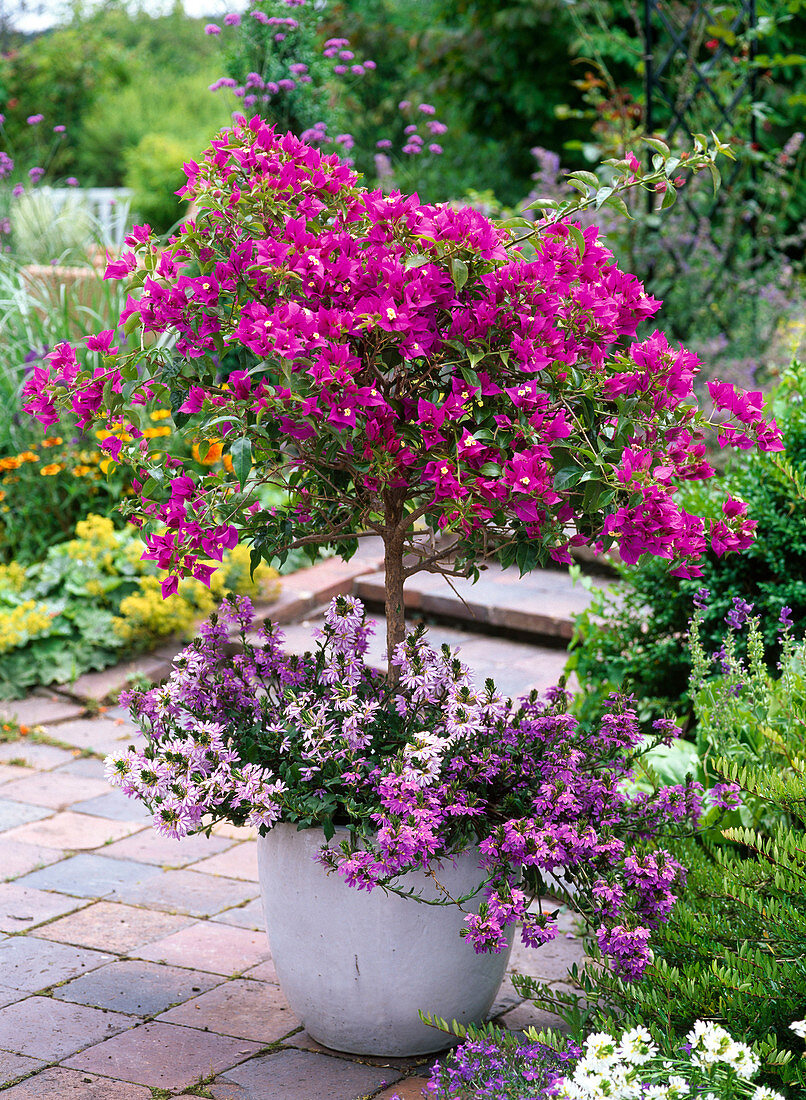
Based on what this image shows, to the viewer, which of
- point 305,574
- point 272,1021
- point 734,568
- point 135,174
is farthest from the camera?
point 135,174

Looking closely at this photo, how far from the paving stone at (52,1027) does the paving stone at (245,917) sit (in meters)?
0.50

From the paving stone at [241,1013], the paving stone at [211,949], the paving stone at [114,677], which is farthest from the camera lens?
the paving stone at [114,677]

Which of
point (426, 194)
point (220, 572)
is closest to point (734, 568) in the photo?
point (220, 572)

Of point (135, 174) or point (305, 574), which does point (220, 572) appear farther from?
point (135, 174)

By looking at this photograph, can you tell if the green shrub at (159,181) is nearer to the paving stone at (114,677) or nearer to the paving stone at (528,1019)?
the paving stone at (114,677)

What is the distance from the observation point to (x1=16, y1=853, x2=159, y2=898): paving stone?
3.09 metres

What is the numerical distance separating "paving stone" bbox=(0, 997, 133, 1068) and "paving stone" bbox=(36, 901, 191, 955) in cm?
28

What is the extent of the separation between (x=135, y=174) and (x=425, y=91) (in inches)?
166

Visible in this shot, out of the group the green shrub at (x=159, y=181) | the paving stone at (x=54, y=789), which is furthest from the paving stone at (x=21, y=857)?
the green shrub at (x=159, y=181)

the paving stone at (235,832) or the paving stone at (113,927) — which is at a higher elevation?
the paving stone at (113,927)

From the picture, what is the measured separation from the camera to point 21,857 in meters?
3.27

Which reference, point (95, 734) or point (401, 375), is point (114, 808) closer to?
point (95, 734)

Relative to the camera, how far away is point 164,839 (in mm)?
3420

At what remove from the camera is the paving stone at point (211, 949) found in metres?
2.71
